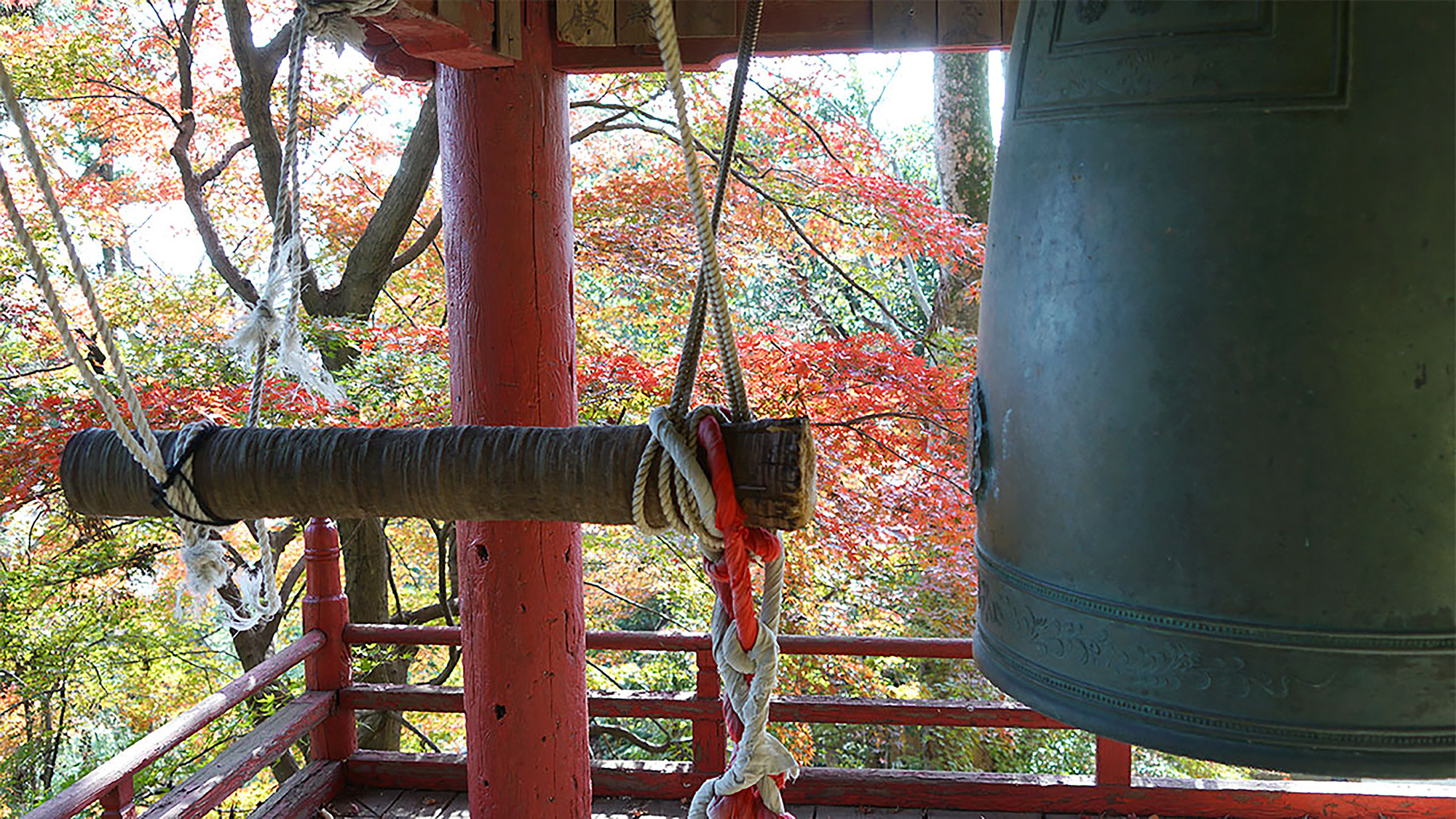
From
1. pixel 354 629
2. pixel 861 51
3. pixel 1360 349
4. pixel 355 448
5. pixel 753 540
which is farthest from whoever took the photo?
pixel 354 629

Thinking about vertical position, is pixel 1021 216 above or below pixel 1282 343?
above

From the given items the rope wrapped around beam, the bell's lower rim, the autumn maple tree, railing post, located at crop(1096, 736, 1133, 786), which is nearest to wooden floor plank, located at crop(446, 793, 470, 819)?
the autumn maple tree

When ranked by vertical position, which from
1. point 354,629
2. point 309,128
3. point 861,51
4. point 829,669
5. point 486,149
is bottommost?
point 829,669

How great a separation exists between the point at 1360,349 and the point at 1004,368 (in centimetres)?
36

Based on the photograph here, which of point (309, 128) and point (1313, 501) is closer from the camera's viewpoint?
point (1313, 501)

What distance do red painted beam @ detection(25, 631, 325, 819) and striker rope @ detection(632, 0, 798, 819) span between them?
2.07 metres

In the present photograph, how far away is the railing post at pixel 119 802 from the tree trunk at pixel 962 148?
5623mm

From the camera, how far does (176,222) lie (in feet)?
21.4

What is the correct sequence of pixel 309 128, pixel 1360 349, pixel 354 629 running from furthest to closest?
pixel 309 128
pixel 354 629
pixel 1360 349

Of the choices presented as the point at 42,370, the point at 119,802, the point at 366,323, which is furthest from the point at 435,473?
the point at 42,370

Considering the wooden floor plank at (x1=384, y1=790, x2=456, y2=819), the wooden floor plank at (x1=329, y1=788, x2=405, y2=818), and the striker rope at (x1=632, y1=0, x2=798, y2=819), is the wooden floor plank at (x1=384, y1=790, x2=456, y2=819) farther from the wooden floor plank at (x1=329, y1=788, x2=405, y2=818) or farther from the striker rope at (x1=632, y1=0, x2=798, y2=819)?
the striker rope at (x1=632, y1=0, x2=798, y2=819)

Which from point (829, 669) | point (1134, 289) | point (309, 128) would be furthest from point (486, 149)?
point (829, 669)

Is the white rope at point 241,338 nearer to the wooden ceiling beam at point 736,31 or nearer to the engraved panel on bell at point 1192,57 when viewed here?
the wooden ceiling beam at point 736,31

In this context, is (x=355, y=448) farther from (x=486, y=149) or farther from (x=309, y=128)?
(x=309, y=128)
